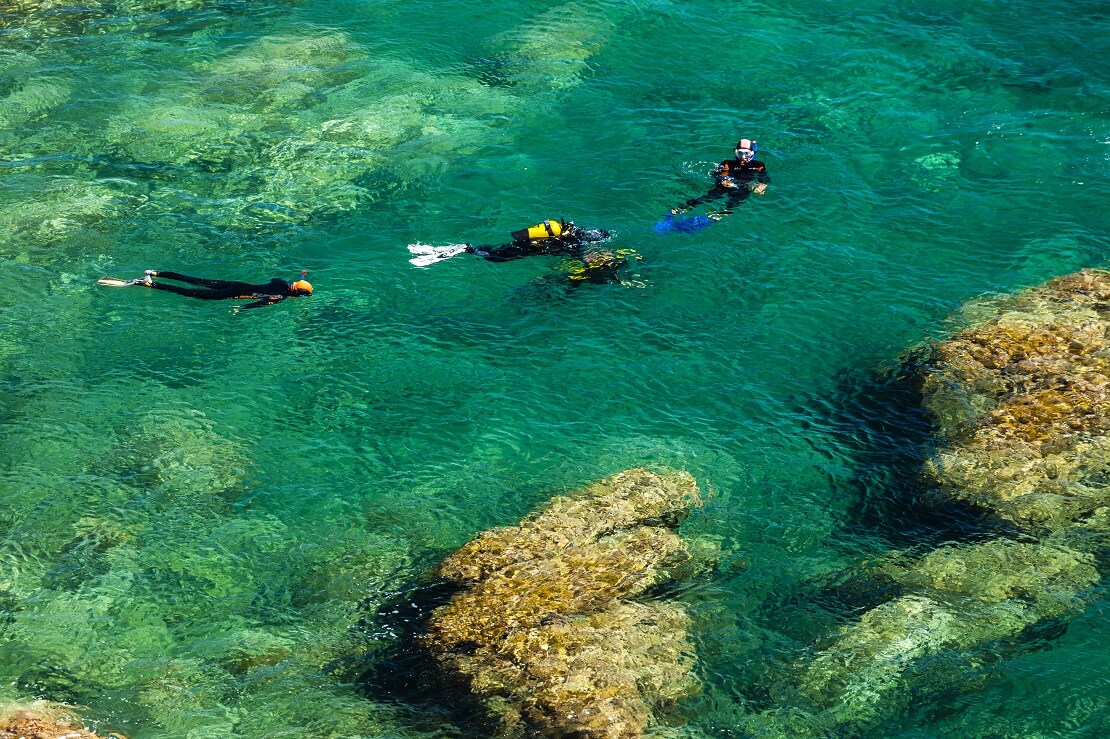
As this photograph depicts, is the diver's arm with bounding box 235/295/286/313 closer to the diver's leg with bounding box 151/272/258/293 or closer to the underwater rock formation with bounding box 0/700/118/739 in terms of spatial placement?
the diver's leg with bounding box 151/272/258/293

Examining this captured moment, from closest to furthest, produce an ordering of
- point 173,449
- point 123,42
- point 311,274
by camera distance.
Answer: point 173,449 < point 311,274 < point 123,42

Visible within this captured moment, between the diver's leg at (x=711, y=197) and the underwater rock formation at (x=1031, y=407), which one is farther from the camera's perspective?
the diver's leg at (x=711, y=197)

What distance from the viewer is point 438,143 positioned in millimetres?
25500

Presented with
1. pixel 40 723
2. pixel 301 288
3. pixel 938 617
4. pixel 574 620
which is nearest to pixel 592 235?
pixel 301 288

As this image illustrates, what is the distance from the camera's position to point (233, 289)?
20.3 meters

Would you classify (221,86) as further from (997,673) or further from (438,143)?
(997,673)

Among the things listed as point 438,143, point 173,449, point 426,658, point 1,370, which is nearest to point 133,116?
point 438,143

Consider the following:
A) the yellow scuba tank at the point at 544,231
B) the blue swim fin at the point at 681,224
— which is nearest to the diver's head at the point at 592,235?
the yellow scuba tank at the point at 544,231

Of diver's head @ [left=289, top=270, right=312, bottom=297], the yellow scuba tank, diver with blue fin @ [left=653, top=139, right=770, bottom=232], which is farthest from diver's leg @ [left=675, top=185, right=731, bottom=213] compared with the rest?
diver's head @ [left=289, top=270, right=312, bottom=297]

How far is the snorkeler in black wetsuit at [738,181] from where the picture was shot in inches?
902

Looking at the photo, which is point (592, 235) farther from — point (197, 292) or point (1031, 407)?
point (1031, 407)

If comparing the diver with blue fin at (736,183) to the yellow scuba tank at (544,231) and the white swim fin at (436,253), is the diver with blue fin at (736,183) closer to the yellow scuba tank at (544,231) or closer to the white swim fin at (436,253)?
the yellow scuba tank at (544,231)

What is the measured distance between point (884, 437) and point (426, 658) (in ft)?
29.3

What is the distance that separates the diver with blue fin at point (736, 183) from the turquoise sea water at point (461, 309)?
545mm
